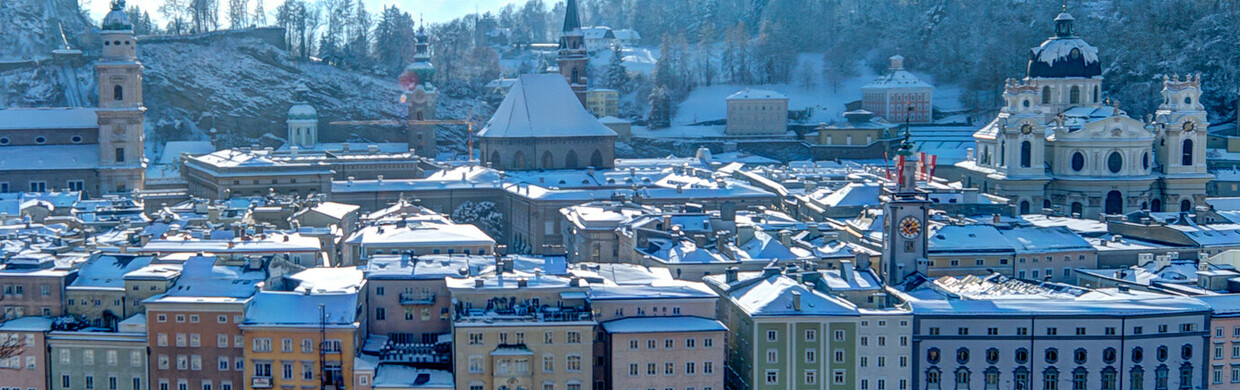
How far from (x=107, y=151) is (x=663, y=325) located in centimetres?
5394

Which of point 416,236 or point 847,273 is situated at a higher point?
point 416,236

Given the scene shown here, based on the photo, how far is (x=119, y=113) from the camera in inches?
3570

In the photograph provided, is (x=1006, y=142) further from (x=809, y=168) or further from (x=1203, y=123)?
(x=809, y=168)

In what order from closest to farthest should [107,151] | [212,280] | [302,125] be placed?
[212,280]
[107,151]
[302,125]

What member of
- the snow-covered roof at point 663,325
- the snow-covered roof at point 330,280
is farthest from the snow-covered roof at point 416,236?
the snow-covered roof at point 663,325

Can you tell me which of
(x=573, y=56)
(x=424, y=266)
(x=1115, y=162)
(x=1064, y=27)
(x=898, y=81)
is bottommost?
(x=424, y=266)

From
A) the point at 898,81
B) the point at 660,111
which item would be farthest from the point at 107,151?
the point at 898,81

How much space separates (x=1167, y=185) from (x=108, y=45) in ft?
185

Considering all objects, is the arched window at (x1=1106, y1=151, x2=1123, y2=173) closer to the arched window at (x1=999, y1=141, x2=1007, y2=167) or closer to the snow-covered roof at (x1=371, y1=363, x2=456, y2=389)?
the arched window at (x1=999, y1=141, x2=1007, y2=167)

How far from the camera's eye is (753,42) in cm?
15538

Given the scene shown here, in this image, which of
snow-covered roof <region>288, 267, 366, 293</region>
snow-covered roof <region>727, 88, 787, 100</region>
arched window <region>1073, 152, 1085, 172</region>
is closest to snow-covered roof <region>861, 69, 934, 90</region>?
snow-covered roof <region>727, 88, 787, 100</region>

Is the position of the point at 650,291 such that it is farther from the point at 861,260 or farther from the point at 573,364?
the point at 861,260

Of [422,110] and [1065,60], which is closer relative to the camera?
[1065,60]

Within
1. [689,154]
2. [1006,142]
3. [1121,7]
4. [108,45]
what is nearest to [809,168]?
[1006,142]
